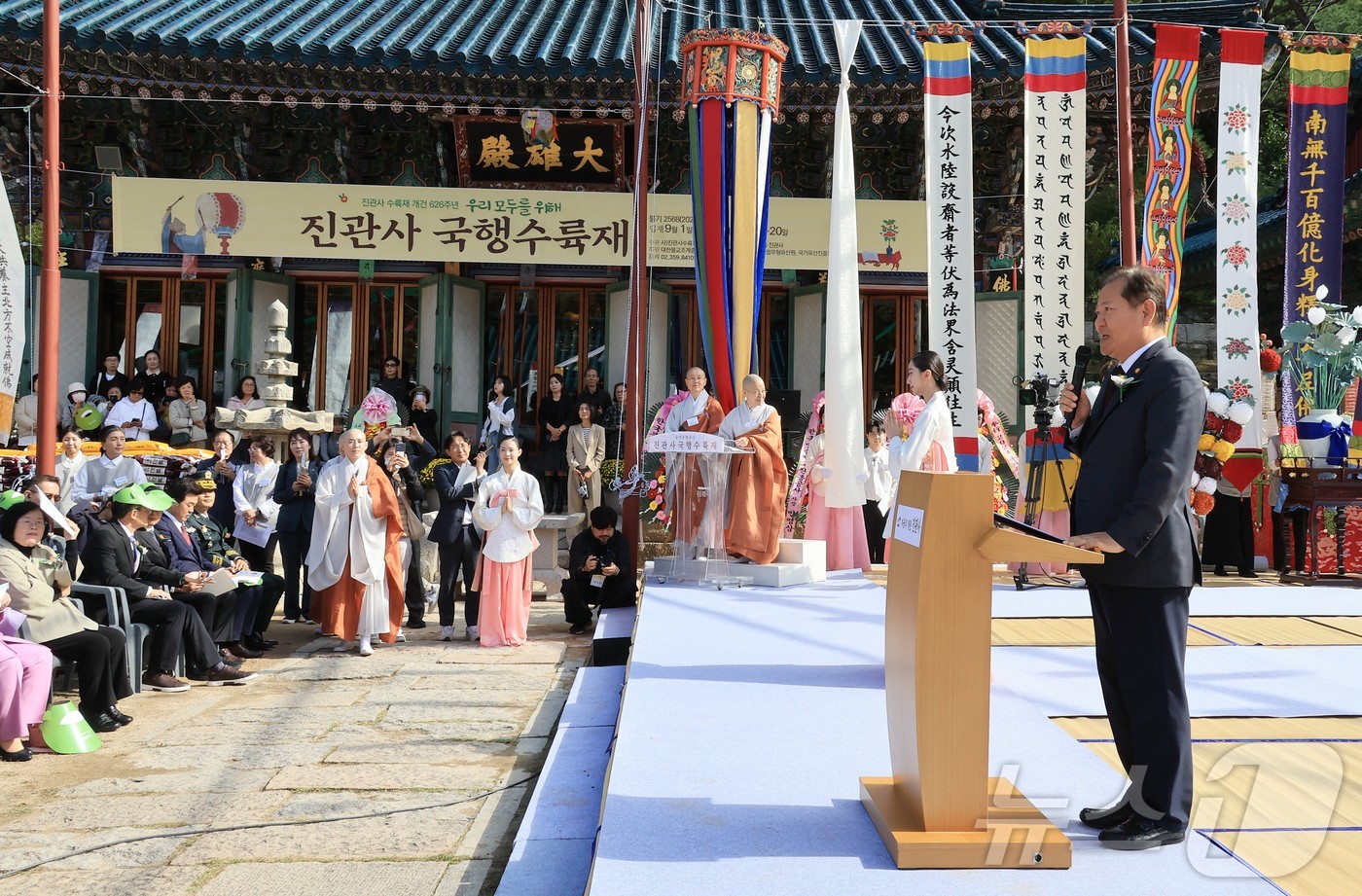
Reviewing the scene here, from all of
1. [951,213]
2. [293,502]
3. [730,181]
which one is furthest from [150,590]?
[951,213]

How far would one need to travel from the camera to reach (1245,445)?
834cm

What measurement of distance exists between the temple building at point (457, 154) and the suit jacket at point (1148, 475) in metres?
7.75

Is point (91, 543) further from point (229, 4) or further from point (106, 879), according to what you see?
point (229, 4)

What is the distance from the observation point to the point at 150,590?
5902mm

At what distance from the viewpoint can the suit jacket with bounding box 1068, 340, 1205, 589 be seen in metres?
2.40

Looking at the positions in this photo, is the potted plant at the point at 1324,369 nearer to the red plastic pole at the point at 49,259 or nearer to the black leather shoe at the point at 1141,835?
the black leather shoe at the point at 1141,835

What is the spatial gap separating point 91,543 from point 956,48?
670 cm

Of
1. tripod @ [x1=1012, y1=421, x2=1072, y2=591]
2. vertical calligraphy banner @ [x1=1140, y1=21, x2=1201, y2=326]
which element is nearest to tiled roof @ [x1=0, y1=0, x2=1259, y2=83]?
vertical calligraphy banner @ [x1=1140, y1=21, x2=1201, y2=326]

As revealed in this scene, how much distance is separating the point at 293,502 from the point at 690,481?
291cm

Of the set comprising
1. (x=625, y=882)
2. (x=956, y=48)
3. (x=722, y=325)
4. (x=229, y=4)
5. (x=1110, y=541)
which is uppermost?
(x=229, y=4)

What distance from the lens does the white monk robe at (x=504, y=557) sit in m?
7.34

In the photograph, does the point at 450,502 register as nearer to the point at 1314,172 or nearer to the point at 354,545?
the point at 354,545

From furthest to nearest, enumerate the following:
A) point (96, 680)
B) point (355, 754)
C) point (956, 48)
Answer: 1. point (956, 48)
2. point (96, 680)
3. point (355, 754)

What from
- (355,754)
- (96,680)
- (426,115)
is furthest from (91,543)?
(426,115)
